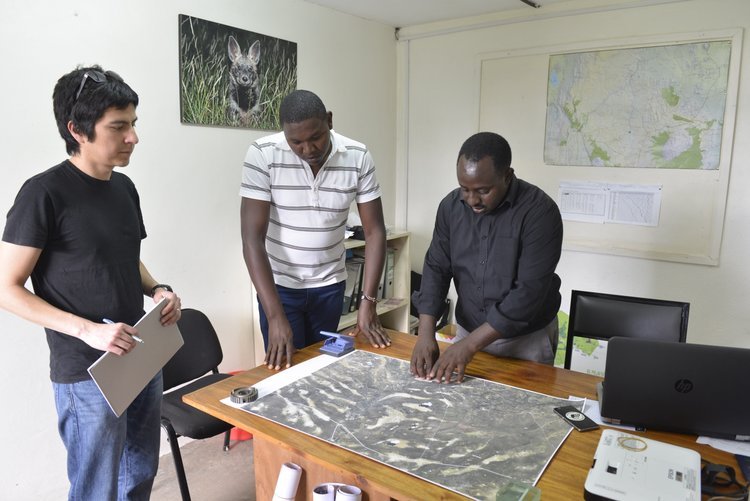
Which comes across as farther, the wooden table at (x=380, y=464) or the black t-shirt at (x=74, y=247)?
the black t-shirt at (x=74, y=247)

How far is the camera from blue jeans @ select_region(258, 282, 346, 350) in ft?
6.52

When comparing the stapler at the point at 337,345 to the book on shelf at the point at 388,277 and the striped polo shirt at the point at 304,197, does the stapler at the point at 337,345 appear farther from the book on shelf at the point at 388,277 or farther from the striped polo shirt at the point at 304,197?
the book on shelf at the point at 388,277

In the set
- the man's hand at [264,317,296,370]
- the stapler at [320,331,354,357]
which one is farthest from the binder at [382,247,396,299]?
the man's hand at [264,317,296,370]

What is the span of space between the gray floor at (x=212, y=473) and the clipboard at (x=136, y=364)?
40.7 inches

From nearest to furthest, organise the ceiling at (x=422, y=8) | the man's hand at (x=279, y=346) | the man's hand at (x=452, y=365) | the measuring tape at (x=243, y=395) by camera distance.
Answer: the measuring tape at (x=243, y=395)
the man's hand at (x=452, y=365)
the man's hand at (x=279, y=346)
the ceiling at (x=422, y=8)

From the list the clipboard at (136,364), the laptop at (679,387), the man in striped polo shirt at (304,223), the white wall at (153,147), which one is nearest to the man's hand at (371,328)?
the man in striped polo shirt at (304,223)

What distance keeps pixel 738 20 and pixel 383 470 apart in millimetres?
2921

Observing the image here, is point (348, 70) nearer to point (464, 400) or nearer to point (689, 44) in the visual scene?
point (689, 44)

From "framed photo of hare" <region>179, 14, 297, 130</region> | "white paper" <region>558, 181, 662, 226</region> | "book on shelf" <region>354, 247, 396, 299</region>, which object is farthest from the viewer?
"book on shelf" <region>354, 247, 396, 299</region>

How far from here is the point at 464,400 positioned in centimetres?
141

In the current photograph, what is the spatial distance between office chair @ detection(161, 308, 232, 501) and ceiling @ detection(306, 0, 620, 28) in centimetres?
201

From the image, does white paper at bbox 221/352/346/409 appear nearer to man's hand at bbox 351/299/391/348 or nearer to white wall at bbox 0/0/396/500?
man's hand at bbox 351/299/391/348

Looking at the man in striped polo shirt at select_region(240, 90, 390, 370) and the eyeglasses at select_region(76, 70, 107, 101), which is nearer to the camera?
the eyeglasses at select_region(76, 70, 107, 101)

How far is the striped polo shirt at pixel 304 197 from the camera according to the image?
187 cm
